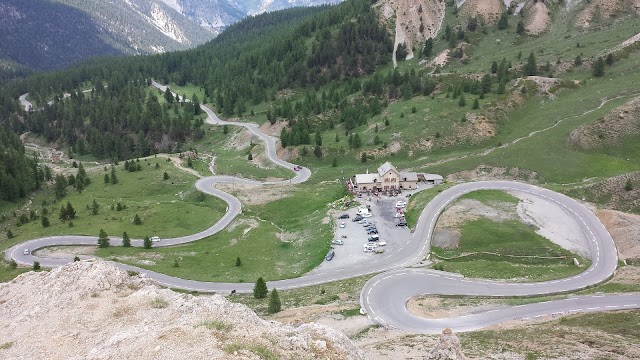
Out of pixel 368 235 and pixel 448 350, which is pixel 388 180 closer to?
pixel 368 235

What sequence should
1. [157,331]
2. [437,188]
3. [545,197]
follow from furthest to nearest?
[437,188]
[545,197]
[157,331]

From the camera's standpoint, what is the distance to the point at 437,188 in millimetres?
97562

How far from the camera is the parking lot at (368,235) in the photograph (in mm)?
75200

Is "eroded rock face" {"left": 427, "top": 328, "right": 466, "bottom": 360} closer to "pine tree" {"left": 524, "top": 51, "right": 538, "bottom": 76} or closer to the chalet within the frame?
the chalet

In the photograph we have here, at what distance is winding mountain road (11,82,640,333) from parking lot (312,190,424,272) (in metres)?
1.53

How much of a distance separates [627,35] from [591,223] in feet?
374

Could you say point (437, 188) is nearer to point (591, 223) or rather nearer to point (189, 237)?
point (591, 223)

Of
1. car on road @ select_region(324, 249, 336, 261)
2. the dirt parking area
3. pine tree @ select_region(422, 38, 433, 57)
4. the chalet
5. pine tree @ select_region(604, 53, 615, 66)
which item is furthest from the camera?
pine tree @ select_region(422, 38, 433, 57)

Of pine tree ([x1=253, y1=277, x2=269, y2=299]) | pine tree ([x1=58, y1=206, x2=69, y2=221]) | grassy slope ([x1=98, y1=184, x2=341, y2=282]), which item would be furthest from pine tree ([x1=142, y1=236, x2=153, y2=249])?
pine tree ([x1=253, y1=277, x2=269, y2=299])

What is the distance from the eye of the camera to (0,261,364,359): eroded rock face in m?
29.0

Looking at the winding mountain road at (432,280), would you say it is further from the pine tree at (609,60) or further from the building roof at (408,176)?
the pine tree at (609,60)

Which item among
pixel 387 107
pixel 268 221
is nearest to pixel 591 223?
pixel 268 221

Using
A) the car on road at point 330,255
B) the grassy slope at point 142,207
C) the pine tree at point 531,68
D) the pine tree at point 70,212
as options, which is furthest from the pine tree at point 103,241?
the pine tree at point 531,68

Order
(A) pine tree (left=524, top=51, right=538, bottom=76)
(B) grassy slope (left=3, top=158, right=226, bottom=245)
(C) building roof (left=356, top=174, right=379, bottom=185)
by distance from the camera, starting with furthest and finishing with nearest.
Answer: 1. (A) pine tree (left=524, top=51, right=538, bottom=76)
2. (C) building roof (left=356, top=174, right=379, bottom=185)
3. (B) grassy slope (left=3, top=158, right=226, bottom=245)
